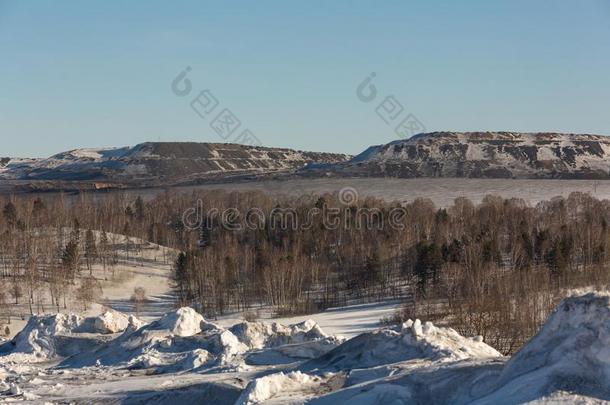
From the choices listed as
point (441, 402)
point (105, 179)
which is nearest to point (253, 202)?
point (441, 402)

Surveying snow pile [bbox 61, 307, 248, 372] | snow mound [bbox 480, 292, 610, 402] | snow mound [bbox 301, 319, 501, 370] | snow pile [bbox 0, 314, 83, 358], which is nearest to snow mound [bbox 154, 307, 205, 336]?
snow pile [bbox 61, 307, 248, 372]

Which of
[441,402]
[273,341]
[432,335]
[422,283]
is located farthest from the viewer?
[422,283]

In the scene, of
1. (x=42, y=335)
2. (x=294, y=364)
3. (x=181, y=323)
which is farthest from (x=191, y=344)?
(x=42, y=335)

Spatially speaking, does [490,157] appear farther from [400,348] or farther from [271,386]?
[271,386]

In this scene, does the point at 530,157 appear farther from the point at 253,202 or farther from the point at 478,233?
the point at 478,233

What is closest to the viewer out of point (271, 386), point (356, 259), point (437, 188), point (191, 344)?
point (271, 386)

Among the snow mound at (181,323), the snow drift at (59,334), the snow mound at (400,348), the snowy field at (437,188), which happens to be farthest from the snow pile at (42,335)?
the snowy field at (437,188)

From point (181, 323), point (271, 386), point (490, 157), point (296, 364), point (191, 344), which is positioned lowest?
point (191, 344)
